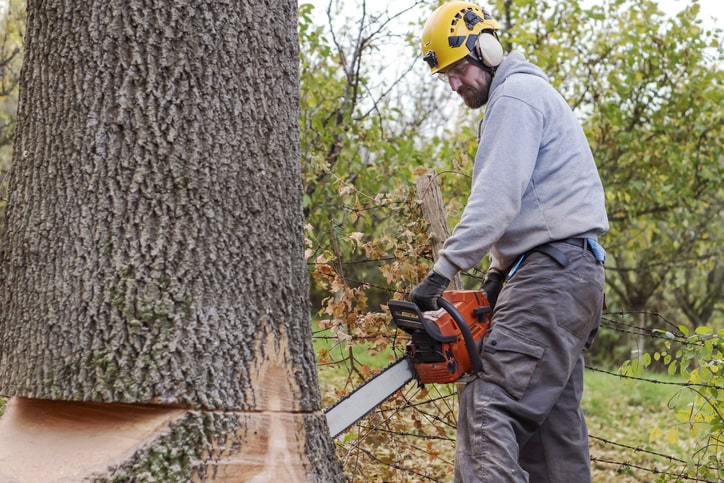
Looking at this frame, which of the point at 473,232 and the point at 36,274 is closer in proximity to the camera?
the point at 36,274

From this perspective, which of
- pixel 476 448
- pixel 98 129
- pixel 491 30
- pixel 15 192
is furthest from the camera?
pixel 491 30

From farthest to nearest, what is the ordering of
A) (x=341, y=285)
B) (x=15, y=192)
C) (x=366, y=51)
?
(x=366, y=51) < (x=341, y=285) < (x=15, y=192)

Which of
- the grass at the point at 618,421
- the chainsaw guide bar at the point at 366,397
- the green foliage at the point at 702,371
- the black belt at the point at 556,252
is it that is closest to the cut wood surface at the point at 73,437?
the chainsaw guide bar at the point at 366,397

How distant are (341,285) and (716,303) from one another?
48.4 ft

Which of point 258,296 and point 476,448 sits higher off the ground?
point 258,296

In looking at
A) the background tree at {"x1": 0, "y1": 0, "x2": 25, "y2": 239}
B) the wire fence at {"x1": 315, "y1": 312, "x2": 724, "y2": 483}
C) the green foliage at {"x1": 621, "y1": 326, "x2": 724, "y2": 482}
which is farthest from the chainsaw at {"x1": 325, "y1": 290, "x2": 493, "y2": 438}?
the background tree at {"x1": 0, "y1": 0, "x2": 25, "y2": 239}

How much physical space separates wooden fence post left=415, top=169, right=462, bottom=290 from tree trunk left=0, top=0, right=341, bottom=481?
132 centimetres

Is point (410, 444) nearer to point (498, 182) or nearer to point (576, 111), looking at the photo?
point (498, 182)

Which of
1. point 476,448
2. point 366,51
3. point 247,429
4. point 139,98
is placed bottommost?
point 476,448

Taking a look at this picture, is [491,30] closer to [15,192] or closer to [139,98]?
[139,98]

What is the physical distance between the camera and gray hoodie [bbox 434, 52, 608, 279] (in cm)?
262

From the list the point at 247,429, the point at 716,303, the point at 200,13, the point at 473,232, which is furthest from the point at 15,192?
the point at 716,303

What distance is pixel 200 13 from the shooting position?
218 centimetres

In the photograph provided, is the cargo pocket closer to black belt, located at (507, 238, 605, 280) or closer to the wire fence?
black belt, located at (507, 238, 605, 280)
